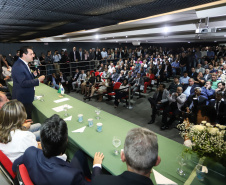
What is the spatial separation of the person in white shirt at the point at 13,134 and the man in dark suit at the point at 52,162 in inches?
9.8

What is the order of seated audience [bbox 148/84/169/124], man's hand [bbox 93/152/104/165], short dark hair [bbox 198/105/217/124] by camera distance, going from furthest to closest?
seated audience [bbox 148/84/169/124] < short dark hair [bbox 198/105/217/124] < man's hand [bbox 93/152/104/165]

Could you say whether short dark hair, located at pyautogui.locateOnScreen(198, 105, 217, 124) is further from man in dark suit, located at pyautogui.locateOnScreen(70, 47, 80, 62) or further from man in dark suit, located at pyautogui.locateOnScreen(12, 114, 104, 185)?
man in dark suit, located at pyautogui.locateOnScreen(70, 47, 80, 62)

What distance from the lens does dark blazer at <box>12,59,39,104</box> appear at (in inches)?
94.1

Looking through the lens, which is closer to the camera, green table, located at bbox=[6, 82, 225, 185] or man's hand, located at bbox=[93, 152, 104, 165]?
green table, located at bbox=[6, 82, 225, 185]

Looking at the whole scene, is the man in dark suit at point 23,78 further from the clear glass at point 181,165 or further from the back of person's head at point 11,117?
the clear glass at point 181,165

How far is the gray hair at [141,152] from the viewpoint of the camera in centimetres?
86

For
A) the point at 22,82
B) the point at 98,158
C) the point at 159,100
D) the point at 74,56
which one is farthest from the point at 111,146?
the point at 74,56

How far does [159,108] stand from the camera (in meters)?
3.96

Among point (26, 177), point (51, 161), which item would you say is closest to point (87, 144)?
point (51, 161)

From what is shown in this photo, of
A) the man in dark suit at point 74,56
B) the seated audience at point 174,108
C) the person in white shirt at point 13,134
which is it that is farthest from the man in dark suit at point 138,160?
the man in dark suit at point 74,56

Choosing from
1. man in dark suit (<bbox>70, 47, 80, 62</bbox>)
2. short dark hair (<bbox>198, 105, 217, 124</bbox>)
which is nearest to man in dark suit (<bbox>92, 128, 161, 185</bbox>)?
short dark hair (<bbox>198, 105, 217, 124</bbox>)

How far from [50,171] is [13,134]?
2.66ft

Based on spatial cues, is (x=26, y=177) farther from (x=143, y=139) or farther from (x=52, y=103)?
(x=52, y=103)

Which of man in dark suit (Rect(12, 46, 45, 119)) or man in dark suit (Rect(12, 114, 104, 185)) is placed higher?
man in dark suit (Rect(12, 46, 45, 119))
